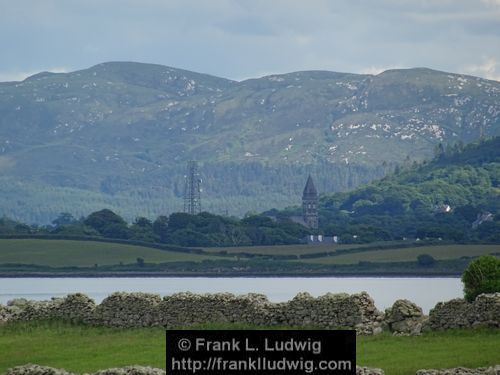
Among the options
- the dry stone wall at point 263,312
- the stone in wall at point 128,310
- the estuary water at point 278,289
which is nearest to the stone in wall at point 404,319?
the dry stone wall at point 263,312

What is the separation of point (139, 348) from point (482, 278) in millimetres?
7890

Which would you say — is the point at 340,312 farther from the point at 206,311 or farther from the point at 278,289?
the point at 278,289

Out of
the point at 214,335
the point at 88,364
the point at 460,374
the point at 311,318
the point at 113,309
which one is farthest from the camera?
the point at 113,309

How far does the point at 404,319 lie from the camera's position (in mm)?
36094

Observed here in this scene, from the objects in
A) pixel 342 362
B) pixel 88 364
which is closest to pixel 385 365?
pixel 88 364

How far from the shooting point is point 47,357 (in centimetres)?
3575

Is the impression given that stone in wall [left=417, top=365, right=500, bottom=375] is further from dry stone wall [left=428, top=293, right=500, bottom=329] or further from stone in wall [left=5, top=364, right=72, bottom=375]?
dry stone wall [left=428, top=293, right=500, bottom=329]

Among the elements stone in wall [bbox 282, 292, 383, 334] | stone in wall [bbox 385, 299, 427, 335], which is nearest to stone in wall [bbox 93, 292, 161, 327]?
stone in wall [bbox 282, 292, 383, 334]

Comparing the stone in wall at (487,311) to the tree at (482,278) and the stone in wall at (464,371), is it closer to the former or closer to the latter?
the tree at (482,278)

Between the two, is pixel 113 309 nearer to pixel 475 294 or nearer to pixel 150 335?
pixel 150 335

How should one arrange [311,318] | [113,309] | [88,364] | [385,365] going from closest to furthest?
1. [385,365]
2. [88,364]
3. [311,318]
4. [113,309]

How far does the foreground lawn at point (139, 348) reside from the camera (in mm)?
31078

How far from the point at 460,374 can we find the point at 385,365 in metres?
3.94

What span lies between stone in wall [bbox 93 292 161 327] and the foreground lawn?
1.58 ft
